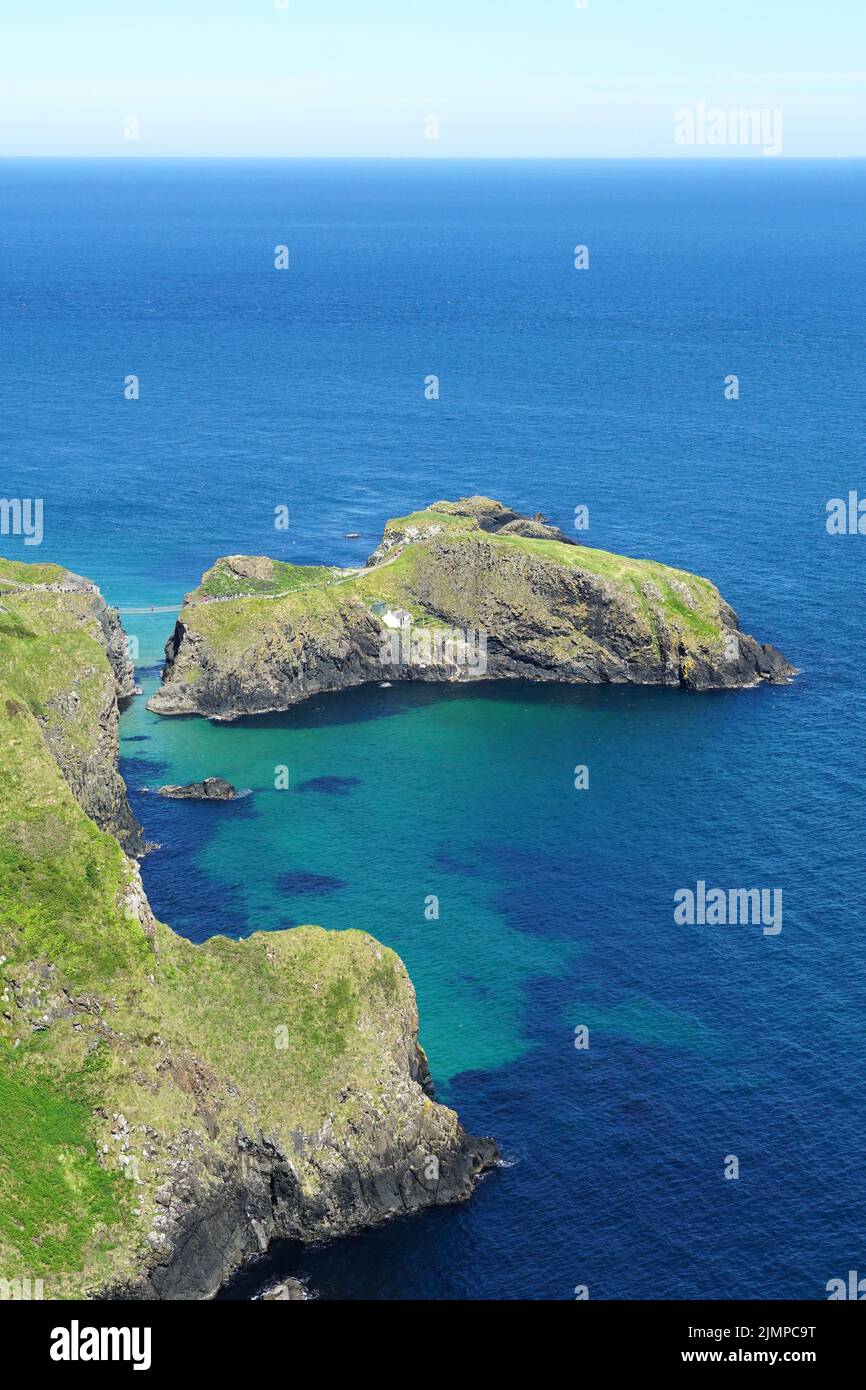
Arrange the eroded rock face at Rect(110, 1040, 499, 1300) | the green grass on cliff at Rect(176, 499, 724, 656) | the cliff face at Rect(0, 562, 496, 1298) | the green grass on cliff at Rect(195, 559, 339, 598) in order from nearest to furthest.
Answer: the cliff face at Rect(0, 562, 496, 1298) < the eroded rock face at Rect(110, 1040, 499, 1300) < the green grass on cliff at Rect(176, 499, 724, 656) < the green grass on cliff at Rect(195, 559, 339, 598)

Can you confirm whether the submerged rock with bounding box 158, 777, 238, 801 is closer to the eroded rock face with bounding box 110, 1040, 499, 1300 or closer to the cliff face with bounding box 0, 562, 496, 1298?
the cliff face with bounding box 0, 562, 496, 1298

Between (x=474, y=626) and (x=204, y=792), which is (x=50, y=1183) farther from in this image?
(x=474, y=626)

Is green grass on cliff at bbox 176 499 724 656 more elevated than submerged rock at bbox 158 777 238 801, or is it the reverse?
green grass on cliff at bbox 176 499 724 656

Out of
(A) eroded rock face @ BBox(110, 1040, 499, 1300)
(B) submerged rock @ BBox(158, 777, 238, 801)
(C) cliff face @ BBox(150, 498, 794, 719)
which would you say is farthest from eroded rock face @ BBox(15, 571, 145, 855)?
(A) eroded rock face @ BBox(110, 1040, 499, 1300)

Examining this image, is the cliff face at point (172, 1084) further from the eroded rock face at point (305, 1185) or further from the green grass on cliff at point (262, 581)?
the green grass on cliff at point (262, 581)

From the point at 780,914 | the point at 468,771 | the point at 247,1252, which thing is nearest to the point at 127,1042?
the point at 247,1252
